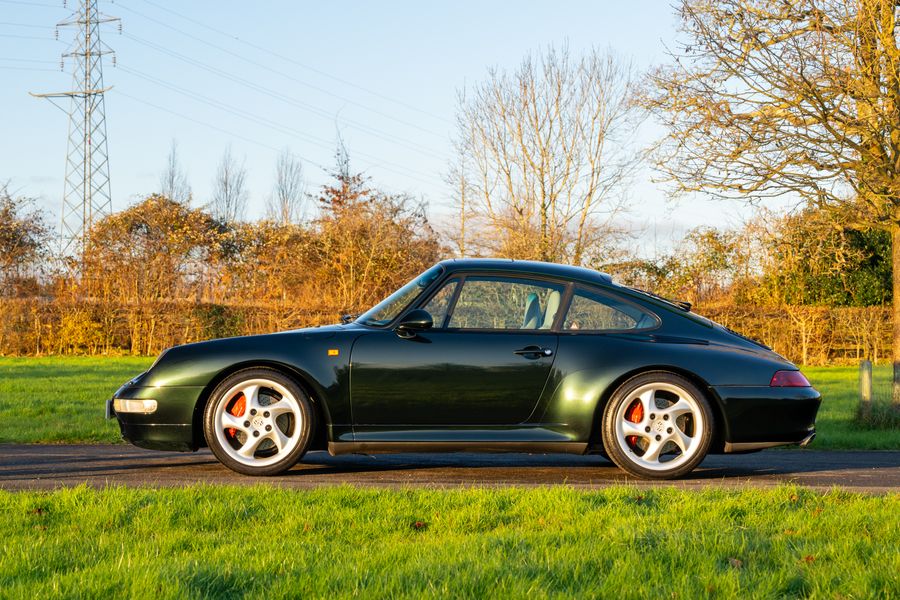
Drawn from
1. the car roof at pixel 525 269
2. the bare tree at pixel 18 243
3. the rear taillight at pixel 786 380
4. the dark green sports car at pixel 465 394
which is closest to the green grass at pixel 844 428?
the rear taillight at pixel 786 380

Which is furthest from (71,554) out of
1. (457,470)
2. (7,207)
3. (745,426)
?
(7,207)

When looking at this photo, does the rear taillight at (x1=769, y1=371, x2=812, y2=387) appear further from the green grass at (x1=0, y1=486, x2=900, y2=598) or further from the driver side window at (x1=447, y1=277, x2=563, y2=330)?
the driver side window at (x1=447, y1=277, x2=563, y2=330)

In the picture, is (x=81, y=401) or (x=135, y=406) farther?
(x=81, y=401)

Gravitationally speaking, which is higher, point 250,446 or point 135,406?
point 135,406

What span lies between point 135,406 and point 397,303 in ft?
6.23

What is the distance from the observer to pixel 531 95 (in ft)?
91.9

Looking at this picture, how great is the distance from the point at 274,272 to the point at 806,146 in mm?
17774

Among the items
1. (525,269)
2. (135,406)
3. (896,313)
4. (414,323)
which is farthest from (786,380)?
(896,313)

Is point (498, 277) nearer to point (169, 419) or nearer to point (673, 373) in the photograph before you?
point (673, 373)

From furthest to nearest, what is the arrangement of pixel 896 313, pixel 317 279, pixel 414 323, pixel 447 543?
pixel 317 279 → pixel 896 313 → pixel 414 323 → pixel 447 543

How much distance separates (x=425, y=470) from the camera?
23.4 ft

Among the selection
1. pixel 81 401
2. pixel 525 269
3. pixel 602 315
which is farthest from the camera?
pixel 81 401

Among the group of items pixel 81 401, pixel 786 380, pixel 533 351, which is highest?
pixel 533 351

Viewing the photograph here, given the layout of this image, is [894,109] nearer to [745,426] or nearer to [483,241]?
[745,426]
